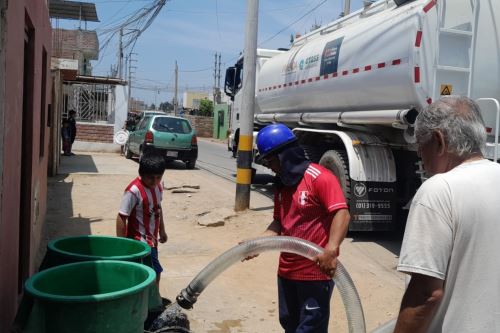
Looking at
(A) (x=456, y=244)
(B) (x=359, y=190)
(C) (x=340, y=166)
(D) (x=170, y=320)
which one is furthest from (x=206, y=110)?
(A) (x=456, y=244)

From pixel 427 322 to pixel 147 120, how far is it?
15041mm

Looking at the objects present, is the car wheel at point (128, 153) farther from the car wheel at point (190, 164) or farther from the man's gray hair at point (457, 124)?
the man's gray hair at point (457, 124)

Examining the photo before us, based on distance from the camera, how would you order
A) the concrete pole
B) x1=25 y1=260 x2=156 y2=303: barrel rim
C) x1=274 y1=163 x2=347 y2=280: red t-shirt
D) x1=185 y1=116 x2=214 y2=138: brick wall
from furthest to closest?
x1=185 y1=116 x2=214 y2=138: brick wall
the concrete pole
x1=274 y1=163 x2=347 y2=280: red t-shirt
x1=25 y1=260 x2=156 y2=303: barrel rim

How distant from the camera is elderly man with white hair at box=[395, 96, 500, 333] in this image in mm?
1731

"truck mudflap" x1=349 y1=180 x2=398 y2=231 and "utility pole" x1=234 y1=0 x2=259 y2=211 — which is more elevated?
"utility pole" x1=234 y1=0 x2=259 y2=211

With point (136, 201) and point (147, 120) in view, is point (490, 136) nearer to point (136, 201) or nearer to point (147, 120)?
point (136, 201)

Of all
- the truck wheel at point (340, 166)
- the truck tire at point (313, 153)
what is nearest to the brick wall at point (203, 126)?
the truck tire at point (313, 153)

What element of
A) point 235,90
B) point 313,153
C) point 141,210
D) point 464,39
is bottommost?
point 141,210

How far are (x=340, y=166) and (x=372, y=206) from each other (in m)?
0.74

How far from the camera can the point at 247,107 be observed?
28.3ft

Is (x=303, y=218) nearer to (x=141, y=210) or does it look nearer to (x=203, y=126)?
(x=141, y=210)

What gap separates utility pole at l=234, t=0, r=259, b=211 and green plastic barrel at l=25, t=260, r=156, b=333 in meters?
5.82

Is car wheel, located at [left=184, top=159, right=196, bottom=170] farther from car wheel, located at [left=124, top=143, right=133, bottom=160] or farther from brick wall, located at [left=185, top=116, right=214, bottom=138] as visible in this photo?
brick wall, located at [left=185, top=116, right=214, bottom=138]

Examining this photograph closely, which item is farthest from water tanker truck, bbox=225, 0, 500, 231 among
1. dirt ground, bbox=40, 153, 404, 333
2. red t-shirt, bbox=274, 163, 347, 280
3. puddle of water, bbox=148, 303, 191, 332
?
puddle of water, bbox=148, 303, 191, 332
